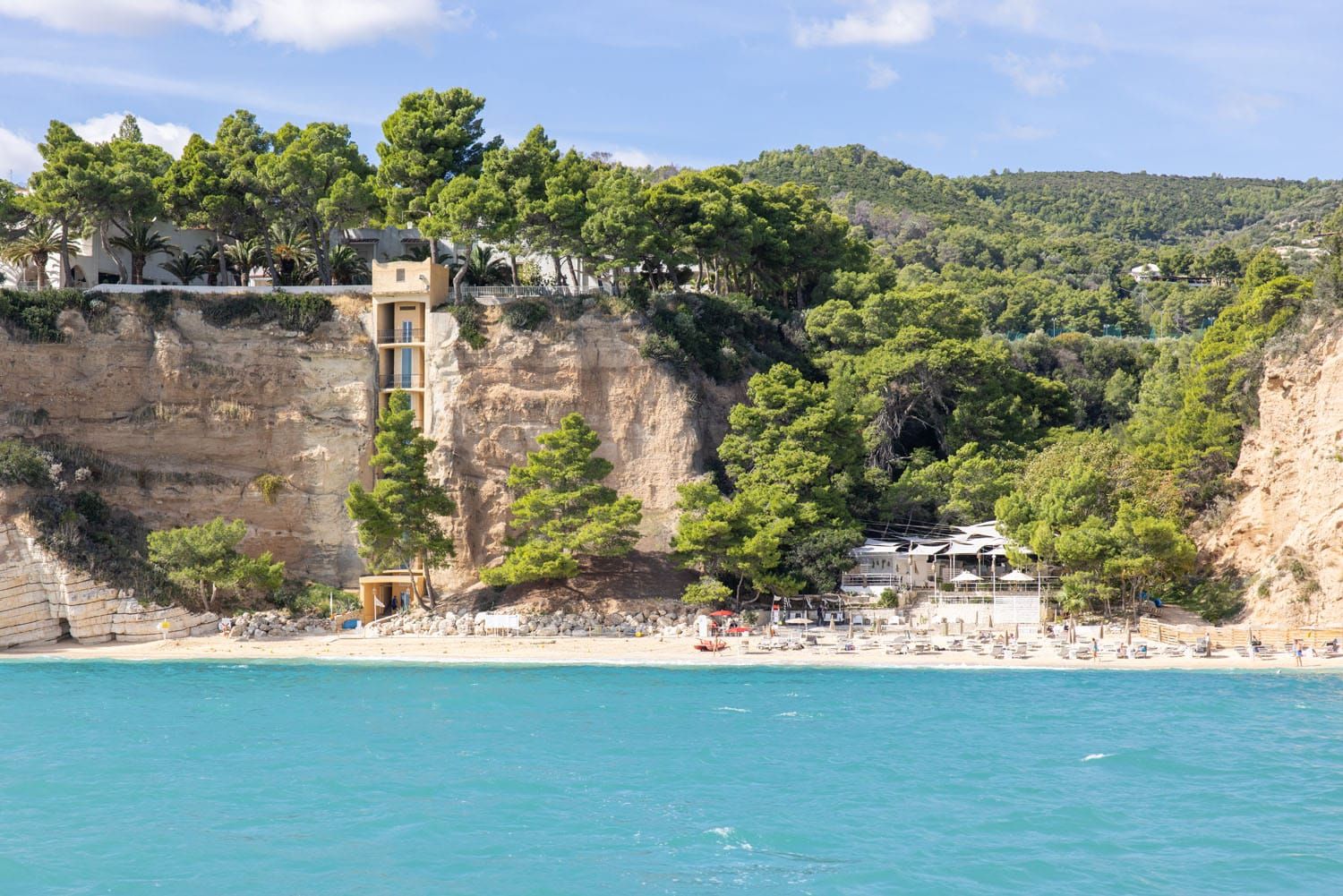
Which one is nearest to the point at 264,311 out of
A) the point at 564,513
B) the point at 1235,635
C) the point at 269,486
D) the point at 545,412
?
the point at 269,486

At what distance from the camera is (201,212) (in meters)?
48.9

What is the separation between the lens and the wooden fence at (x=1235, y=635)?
35.4 m

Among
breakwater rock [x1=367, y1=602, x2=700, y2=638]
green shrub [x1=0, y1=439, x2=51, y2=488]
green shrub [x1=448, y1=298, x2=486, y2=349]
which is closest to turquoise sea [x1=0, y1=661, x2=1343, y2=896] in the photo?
breakwater rock [x1=367, y1=602, x2=700, y2=638]

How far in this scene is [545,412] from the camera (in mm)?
46031

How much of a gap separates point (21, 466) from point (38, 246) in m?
9.30

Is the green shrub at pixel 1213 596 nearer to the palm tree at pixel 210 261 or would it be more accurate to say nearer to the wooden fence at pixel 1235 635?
the wooden fence at pixel 1235 635

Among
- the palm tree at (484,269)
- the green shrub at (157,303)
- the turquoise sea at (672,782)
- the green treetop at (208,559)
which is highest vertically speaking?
the palm tree at (484,269)

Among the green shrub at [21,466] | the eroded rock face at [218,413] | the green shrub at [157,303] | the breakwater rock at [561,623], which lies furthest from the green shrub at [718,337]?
the green shrub at [21,466]

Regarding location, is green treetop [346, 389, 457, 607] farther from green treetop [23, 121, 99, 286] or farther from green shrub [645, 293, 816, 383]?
green treetop [23, 121, 99, 286]

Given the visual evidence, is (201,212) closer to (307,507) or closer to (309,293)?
(309,293)

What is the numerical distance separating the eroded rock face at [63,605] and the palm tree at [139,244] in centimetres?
1170

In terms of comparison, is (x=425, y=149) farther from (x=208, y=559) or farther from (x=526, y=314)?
(x=208, y=559)

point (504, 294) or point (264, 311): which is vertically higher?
point (504, 294)

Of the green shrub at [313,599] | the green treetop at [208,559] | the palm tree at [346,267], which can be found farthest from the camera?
the palm tree at [346,267]
